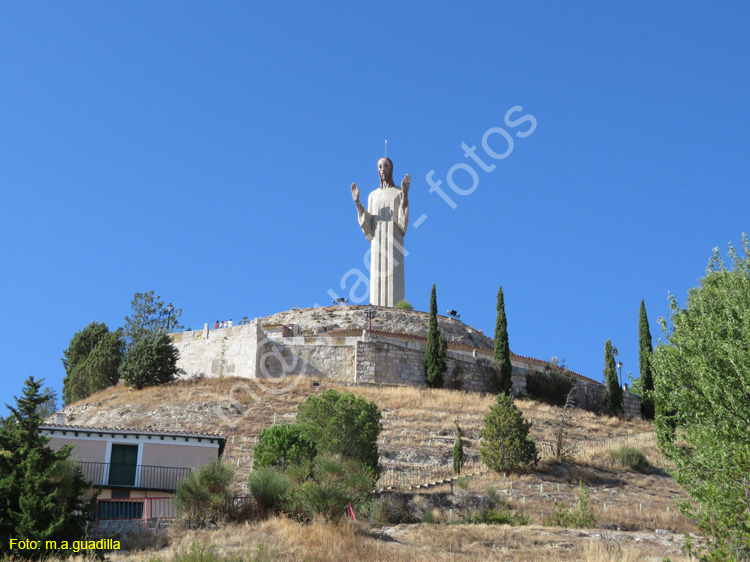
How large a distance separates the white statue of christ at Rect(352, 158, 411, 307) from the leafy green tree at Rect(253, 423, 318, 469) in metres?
24.6

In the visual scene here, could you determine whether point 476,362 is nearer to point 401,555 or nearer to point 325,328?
point 325,328

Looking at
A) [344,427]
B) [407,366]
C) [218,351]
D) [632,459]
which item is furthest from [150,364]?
[632,459]

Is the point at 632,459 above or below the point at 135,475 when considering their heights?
above

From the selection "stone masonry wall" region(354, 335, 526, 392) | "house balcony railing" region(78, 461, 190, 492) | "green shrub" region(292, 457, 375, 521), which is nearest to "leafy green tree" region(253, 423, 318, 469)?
"green shrub" region(292, 457, 375, 521)

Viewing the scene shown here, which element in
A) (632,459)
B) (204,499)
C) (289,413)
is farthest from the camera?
(289,413)

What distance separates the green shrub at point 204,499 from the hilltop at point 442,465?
3.38 ft

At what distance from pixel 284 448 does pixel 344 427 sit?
2034mm

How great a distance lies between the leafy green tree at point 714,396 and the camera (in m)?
14.9

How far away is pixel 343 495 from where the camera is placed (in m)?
20.3

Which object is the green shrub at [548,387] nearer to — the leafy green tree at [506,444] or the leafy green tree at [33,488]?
the leafy green tree at [506,444]

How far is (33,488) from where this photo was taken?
673 inches

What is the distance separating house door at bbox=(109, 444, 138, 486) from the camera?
24.3 m

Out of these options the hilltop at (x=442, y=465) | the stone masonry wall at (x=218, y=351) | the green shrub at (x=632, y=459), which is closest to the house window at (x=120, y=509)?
the hilltop at (x=442, y=465)

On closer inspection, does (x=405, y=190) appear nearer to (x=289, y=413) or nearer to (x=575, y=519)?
(x=289, y=413)
